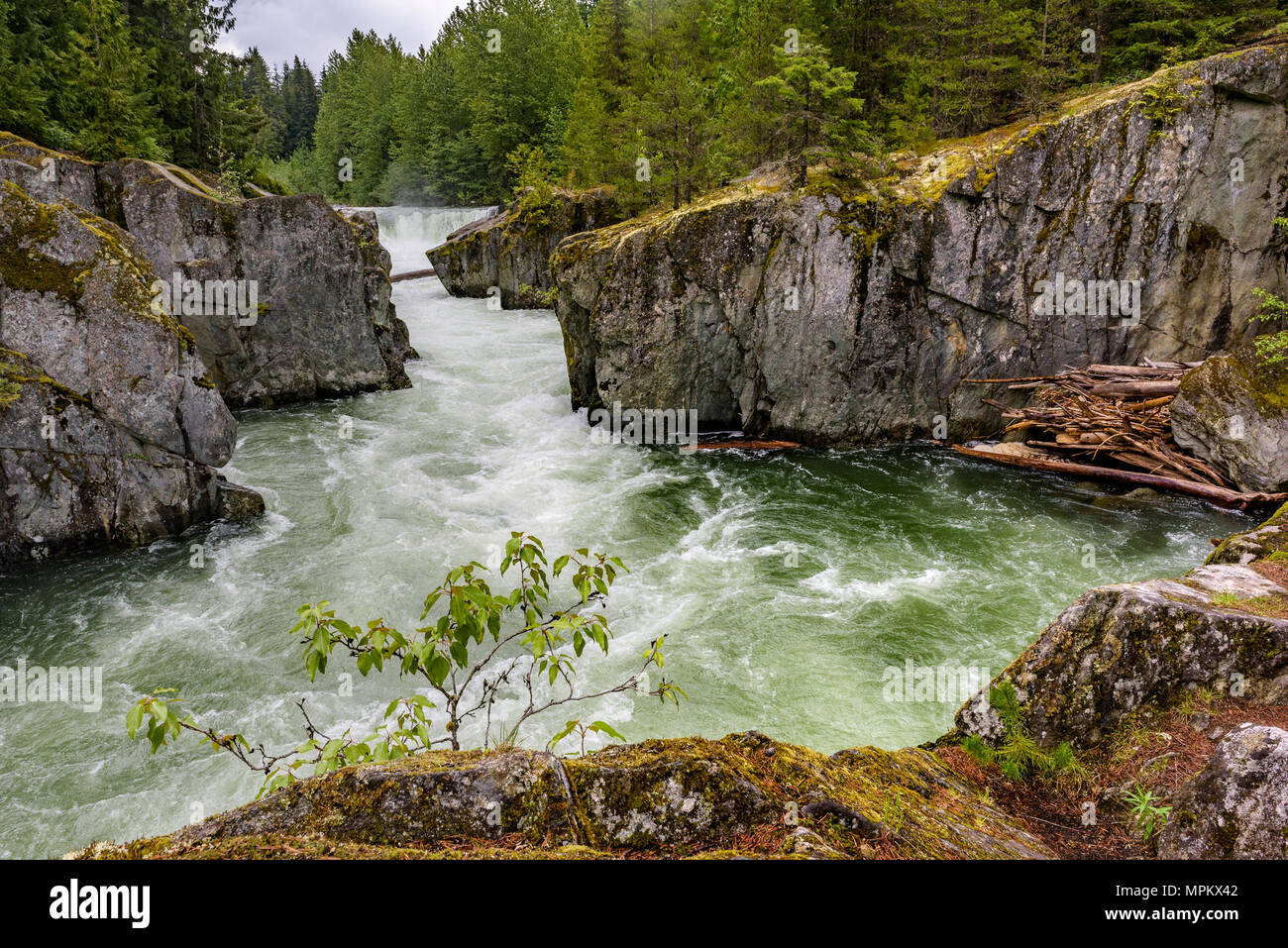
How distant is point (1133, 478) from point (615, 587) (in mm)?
11644

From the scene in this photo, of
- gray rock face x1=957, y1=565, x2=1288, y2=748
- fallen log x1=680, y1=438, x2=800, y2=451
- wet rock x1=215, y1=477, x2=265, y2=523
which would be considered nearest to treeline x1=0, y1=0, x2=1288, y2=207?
fallen log x1=680, y1=438, x2=800, y2=451

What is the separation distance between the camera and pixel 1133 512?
13.5 metres

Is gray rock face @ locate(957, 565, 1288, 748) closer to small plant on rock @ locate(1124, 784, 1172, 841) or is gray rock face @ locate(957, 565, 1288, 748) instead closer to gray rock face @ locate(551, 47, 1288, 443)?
small plant on rock @ locate(1124, 784, 1172, 841)

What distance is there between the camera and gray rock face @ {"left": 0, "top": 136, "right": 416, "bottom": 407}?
1705cm

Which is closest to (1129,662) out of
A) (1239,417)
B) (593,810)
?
(593,810)

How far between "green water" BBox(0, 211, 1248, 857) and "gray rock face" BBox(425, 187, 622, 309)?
16530 millimetres

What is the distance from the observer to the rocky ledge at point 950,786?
268cm

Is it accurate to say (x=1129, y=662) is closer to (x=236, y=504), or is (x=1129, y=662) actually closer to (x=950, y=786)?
(x=950, y=786)

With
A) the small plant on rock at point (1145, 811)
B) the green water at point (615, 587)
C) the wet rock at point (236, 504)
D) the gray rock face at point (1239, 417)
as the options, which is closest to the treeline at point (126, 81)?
the green water at point (615, 587)

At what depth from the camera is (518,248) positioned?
1293 inches

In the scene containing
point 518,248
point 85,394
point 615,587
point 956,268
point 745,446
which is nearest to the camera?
point 85,394

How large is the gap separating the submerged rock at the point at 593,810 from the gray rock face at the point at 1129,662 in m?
1.40

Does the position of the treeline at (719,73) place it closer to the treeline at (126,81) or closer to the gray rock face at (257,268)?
the treeline at (126,81)
